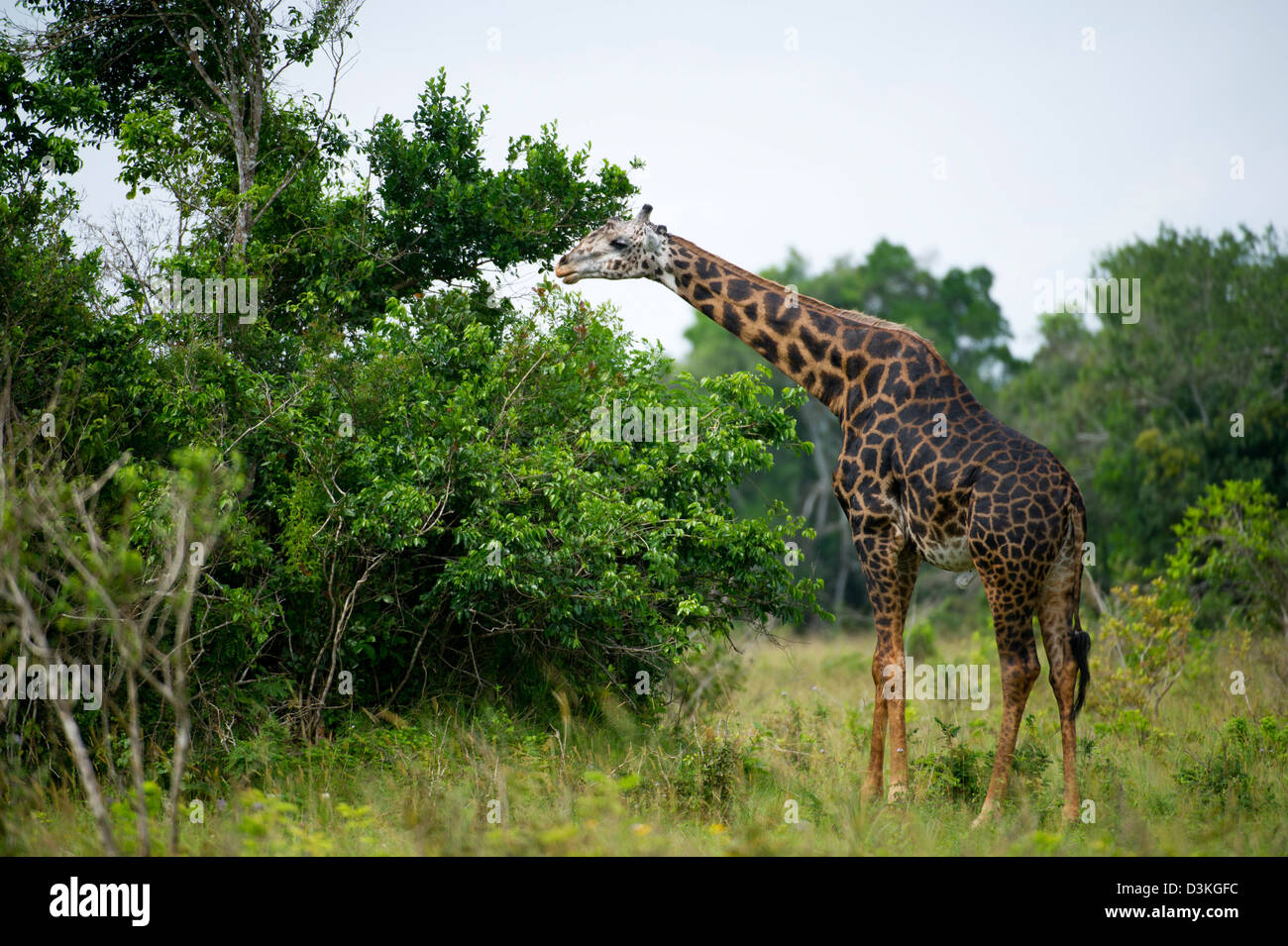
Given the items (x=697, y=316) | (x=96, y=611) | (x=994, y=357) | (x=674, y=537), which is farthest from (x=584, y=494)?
(x=697, y=316)

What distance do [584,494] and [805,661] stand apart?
11083 millimetres

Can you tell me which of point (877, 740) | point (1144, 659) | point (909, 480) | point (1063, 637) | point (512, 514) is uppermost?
→ point (909, 480)

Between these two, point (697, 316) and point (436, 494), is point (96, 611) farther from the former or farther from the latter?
point (697, 316)

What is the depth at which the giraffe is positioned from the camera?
26.4ft

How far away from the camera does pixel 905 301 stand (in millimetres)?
45375

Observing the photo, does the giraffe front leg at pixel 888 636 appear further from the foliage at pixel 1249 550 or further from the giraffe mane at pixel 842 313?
the foliage at pixel 1249 550

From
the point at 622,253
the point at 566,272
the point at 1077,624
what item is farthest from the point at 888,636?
the point at 566,272

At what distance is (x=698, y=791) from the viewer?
324 inches

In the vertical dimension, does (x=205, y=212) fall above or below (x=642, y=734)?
above

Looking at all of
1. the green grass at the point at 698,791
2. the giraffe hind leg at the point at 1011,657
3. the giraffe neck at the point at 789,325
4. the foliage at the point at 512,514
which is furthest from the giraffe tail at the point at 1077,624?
the foliage at the point at 512,514

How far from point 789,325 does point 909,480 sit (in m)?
1.78

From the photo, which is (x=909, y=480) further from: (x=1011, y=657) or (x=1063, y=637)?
(x=1063, y=637)

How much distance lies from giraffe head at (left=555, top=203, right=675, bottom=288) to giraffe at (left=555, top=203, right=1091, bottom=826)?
1 centimetres

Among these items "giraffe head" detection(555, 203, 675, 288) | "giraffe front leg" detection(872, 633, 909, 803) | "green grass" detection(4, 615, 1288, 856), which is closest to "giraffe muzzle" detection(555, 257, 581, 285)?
"giraffe head" detection(555, 203, 675, 288)
